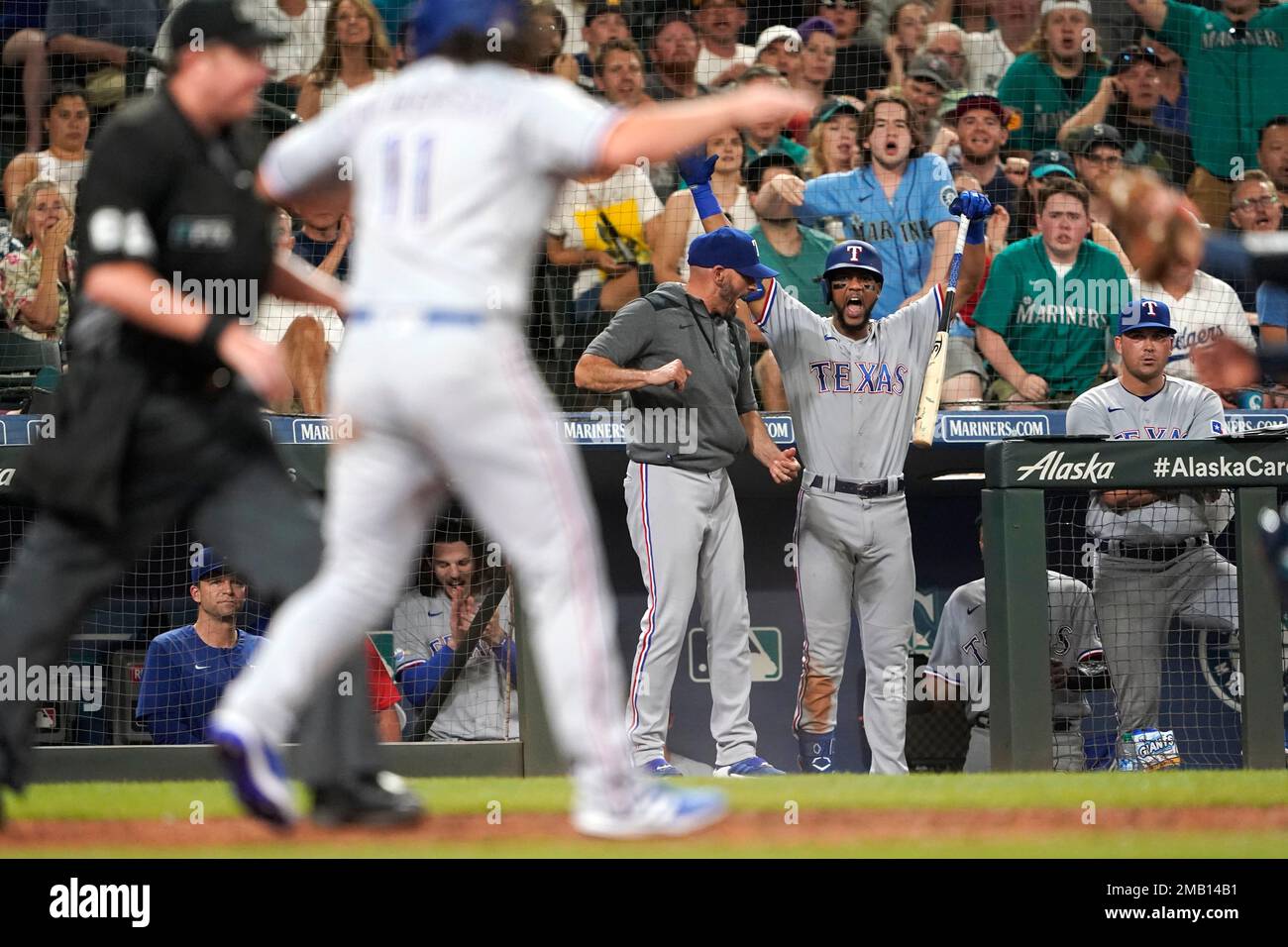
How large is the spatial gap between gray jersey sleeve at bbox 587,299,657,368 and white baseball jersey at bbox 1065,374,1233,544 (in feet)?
6.17

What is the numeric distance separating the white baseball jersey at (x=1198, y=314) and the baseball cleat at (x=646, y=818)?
566 cm

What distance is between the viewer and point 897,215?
8.26m

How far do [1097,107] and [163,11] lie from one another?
536cm

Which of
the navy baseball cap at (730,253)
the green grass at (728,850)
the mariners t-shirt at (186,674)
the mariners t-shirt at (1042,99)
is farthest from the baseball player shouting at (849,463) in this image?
the green grass at (728,850)

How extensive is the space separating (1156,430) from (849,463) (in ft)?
4.36

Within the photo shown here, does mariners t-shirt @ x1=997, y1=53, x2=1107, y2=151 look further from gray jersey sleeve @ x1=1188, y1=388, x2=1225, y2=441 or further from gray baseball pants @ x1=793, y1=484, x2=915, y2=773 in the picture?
gray baseball pants @ x1=793, y1=484, x2=915, y2=773

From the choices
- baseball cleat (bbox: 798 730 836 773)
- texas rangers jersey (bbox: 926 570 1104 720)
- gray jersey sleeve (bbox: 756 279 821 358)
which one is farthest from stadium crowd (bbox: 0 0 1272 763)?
baseball cleat (bbox: 798 730 836 773)

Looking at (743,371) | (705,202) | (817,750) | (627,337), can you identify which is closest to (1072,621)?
(817,750)

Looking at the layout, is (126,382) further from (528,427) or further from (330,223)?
(330,223)

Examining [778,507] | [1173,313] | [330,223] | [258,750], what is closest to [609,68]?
[330,223]

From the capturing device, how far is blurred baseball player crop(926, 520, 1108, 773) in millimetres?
6812

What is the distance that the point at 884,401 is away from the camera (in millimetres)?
6777

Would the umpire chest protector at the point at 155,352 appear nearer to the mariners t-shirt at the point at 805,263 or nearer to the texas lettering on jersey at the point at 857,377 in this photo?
the texas lettering on jersey at the point at 857,377

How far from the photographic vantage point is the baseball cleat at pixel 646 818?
311cm
